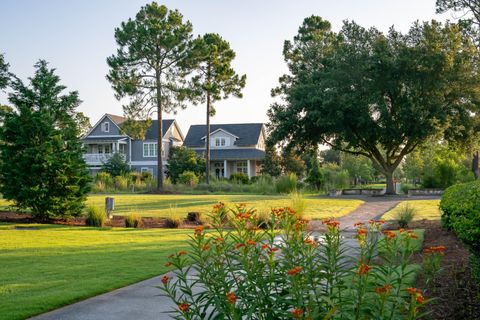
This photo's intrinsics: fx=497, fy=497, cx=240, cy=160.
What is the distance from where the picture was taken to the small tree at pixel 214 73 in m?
37.7

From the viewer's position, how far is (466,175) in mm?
35062

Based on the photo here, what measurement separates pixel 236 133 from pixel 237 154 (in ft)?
13.9

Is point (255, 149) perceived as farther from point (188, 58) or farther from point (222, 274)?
point (222, 274)

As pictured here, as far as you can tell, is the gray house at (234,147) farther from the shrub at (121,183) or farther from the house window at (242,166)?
the shrub at (121,183)

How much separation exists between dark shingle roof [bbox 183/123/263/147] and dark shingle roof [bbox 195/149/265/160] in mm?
1390

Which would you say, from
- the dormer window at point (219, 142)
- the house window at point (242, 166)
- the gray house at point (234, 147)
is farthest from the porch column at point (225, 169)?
the dormer window at point (219, 142)

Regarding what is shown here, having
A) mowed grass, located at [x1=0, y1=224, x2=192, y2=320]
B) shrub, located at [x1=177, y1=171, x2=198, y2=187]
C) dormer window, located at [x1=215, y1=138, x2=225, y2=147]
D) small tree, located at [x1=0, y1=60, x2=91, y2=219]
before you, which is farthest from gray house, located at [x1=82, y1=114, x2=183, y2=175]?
mowed grass, located at [x1=0, y1=224, x2=192, y2=320]

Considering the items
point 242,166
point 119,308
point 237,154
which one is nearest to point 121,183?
point 237,154

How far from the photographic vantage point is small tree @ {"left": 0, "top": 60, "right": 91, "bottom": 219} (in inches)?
627

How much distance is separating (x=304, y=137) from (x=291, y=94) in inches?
121

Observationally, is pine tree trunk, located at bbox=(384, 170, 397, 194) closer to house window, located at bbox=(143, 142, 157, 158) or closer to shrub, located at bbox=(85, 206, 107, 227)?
shrub, located at bbox=(85, 206, 107, 227)

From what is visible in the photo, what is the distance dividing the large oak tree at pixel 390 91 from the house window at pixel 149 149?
1051 inches

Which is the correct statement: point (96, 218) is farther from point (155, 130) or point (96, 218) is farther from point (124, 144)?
point (124, 144)

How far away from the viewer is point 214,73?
41.6 metres
